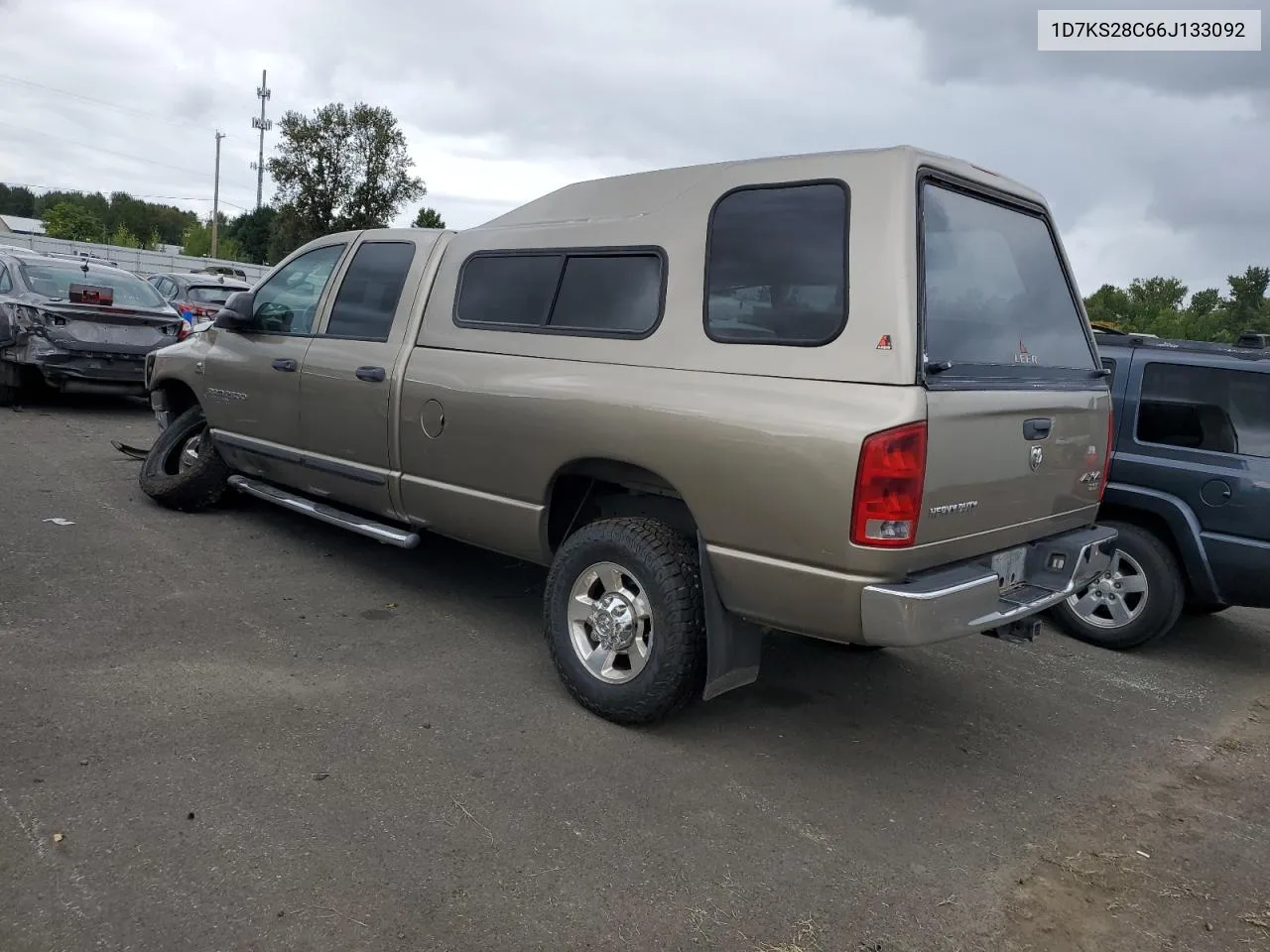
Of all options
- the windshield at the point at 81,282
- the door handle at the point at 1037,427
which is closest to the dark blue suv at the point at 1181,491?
the door handle at the point at 1037,427

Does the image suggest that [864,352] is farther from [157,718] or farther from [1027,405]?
[157,718]

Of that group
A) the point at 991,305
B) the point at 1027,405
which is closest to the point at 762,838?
the point at 1027,405

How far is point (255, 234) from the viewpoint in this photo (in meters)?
Result: 71.9

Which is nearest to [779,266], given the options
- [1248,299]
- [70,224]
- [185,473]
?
[185,473]

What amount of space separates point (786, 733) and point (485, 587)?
7.29ft

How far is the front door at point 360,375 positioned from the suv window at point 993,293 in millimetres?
2580

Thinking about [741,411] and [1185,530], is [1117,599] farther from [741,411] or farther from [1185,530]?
[741,411]

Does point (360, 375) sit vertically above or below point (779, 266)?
below

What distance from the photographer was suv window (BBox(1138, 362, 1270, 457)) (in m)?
5.30

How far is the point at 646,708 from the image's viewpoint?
379cm

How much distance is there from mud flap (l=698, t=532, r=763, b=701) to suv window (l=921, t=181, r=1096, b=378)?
113 centimetres

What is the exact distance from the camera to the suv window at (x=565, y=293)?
13.1 feet

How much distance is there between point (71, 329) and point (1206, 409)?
32.3ft

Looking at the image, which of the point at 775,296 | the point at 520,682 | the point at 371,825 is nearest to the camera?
the point at 371,825
